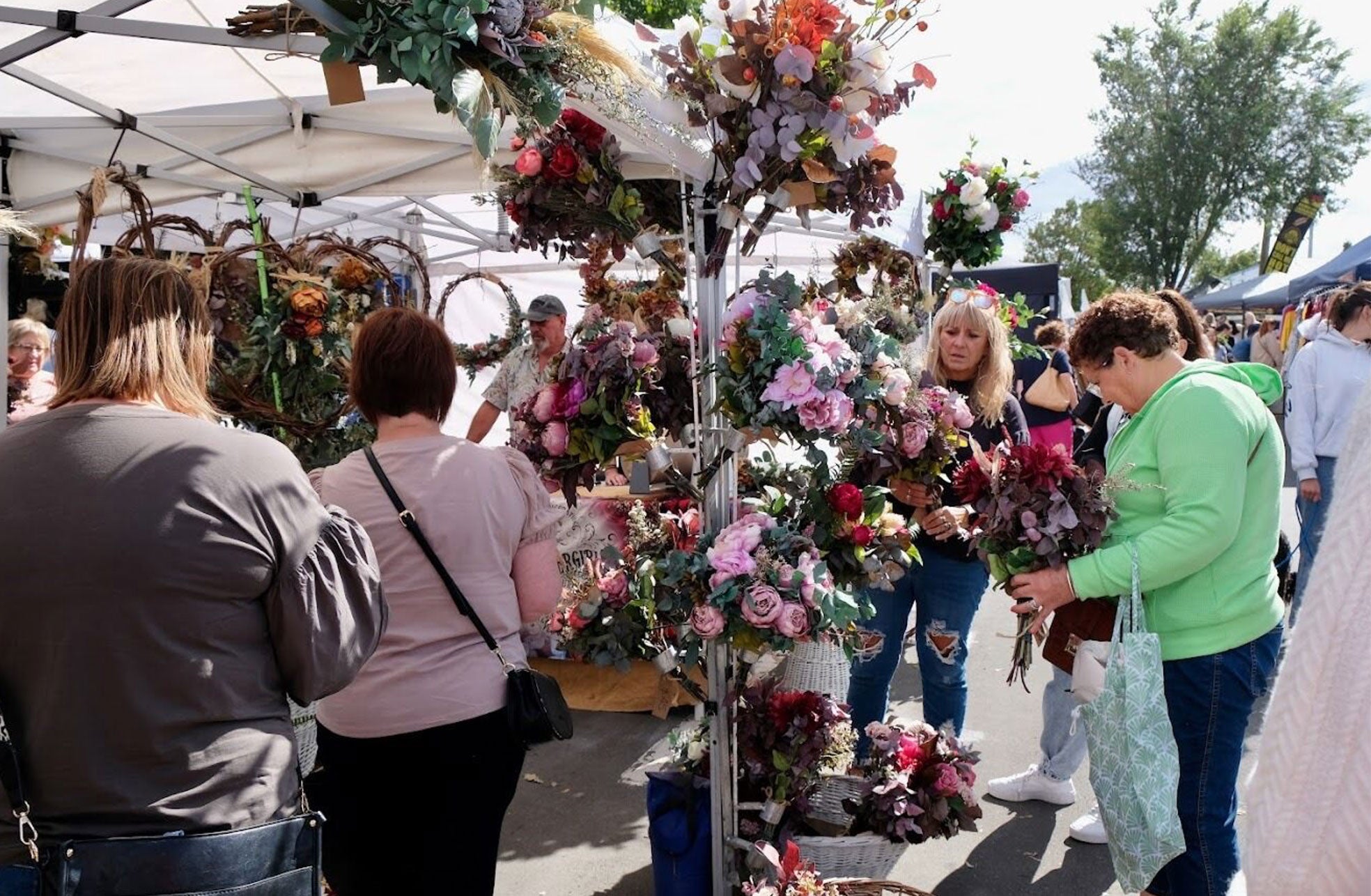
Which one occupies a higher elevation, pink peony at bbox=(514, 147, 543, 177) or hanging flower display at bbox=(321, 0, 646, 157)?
hanging flower display at bbox=(321, 0, 646, 157)

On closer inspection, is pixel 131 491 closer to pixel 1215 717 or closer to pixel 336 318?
pixel 336 318

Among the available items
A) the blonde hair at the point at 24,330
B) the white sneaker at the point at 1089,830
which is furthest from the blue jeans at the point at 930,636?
the blonde hair at the point at 24,330

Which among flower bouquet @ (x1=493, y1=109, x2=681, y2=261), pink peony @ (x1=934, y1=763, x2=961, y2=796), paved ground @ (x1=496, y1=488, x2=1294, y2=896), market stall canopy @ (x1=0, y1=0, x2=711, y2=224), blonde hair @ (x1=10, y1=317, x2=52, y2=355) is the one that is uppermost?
market stall canopy @ (x1=0, y1=0, x2=711, y2=224)

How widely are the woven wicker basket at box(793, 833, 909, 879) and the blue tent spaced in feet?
26.0

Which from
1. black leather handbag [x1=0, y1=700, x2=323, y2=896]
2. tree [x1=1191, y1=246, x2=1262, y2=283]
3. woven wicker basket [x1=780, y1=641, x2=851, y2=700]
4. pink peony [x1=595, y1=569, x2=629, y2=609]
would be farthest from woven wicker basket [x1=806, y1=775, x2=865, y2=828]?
tree [x1=1191, y1=246, x2=1262, y2=283]

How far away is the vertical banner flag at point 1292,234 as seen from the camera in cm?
2209

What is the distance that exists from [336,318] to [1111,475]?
7.78 feet

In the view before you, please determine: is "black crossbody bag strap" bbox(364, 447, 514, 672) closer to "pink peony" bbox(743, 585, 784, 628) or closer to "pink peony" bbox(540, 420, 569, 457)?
"pink peony" bbox(540, 420, 569, 457)

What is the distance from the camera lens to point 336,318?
10.9 ft

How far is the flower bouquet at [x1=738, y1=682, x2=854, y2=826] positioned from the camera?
2742 mm

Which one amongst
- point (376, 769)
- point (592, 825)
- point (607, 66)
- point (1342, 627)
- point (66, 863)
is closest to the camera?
point (1342, 627)

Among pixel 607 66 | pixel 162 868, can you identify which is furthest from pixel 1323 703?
pixel 607 66

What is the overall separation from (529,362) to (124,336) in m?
3.54

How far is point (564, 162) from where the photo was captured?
236 centimetres
